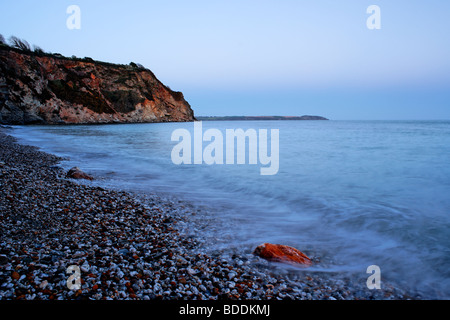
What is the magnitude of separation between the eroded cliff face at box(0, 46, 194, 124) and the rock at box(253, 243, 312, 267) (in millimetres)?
43023

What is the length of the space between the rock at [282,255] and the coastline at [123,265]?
0.12 m

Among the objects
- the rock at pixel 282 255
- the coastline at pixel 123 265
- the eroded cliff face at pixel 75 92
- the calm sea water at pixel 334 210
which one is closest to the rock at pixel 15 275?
the coastline at pixel 123 265

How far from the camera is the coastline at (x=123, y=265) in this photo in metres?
2.38

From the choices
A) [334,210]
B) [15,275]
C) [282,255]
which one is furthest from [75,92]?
[282,255]

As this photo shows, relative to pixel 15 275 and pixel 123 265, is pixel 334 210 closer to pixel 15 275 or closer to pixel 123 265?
pixel 123 265

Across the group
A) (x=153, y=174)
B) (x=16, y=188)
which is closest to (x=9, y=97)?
(x=153, y=174)

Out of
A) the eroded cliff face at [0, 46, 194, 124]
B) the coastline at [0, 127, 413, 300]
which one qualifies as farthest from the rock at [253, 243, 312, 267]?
the eroded cliff face at [0, 46, 194, 124]

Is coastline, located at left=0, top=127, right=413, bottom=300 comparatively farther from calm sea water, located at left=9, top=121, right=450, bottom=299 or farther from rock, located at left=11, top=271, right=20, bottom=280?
calm sea water, located at left=9, top=121, right=450, bottom=299

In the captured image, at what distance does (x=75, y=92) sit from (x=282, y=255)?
50.2 metres

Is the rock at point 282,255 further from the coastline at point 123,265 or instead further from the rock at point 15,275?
the rock at point 15,275

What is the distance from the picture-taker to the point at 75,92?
44.8 m

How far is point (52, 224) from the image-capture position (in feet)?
11.9

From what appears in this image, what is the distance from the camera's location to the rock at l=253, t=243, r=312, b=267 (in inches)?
129

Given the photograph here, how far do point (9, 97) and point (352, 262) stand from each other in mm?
43961
